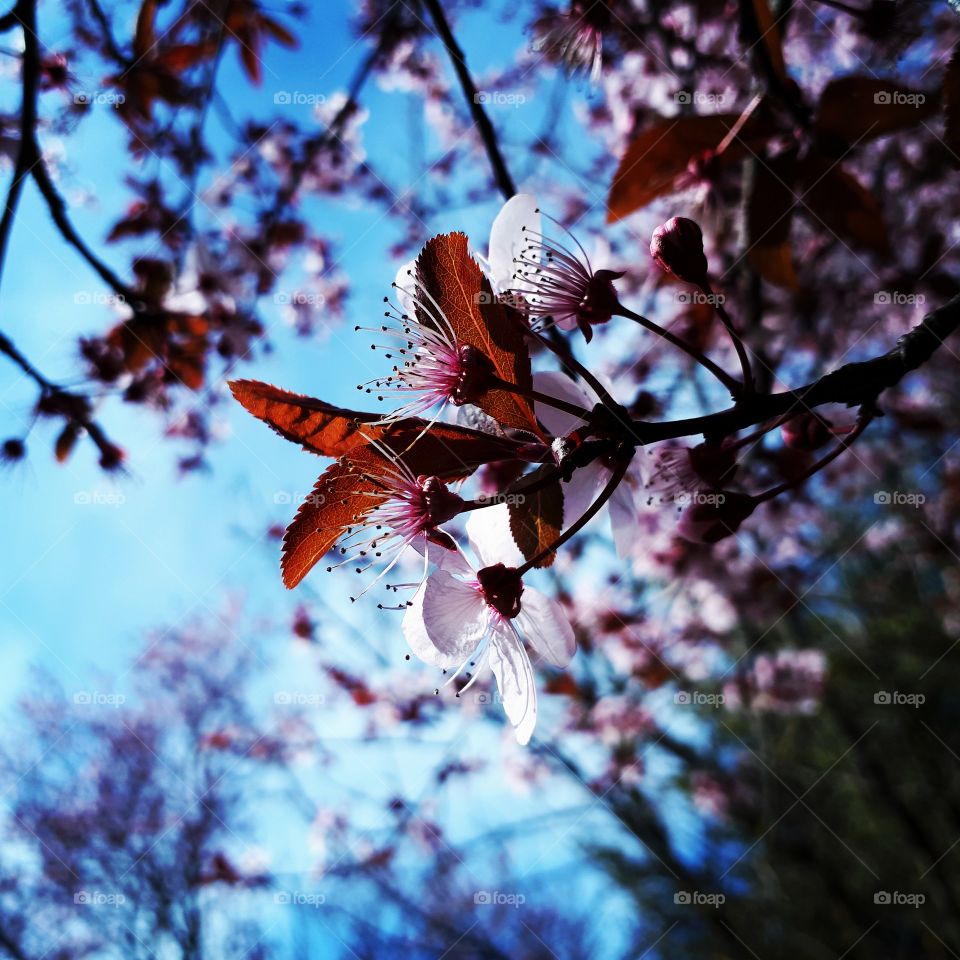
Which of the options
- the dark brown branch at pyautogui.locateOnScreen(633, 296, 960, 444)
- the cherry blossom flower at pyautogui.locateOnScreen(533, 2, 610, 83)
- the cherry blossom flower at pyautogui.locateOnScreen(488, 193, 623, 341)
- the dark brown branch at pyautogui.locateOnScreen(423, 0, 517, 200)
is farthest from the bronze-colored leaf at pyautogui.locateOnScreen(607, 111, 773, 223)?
the dark brown branch at pyautogui.locateOnScreen(633, 296, 960, 444)

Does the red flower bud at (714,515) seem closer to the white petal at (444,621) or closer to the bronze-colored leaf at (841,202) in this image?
the white petal at (444,621)

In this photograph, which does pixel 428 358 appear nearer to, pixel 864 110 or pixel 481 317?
pixel 481 317

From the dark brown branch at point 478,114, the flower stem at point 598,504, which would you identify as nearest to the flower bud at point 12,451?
the dark brown branch at point 478,114

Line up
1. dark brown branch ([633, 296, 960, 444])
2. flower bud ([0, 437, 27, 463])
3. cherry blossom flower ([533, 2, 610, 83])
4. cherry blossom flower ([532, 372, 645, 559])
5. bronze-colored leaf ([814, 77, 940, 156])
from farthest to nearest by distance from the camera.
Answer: flower bud ([0, 437, 27, 463]) → cherry blossom flower ([533, 2, 610, 83]) → bronze-colored leaf ([814, 77, 940, 156]) → cherry blossom flower ([532, 372, 645, 559]) → dark brown branch ([633, 296, 960, 444])

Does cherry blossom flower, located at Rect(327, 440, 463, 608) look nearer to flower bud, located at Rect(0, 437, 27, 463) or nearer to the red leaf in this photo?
the red leaf

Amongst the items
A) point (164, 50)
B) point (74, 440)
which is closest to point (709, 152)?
point (74, 440)

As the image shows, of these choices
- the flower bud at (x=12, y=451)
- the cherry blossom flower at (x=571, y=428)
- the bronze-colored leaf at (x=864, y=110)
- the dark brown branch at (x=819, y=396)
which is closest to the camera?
the dark brown branch at (x=819, y=396)

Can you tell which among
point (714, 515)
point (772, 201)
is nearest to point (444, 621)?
point (714, 515)
